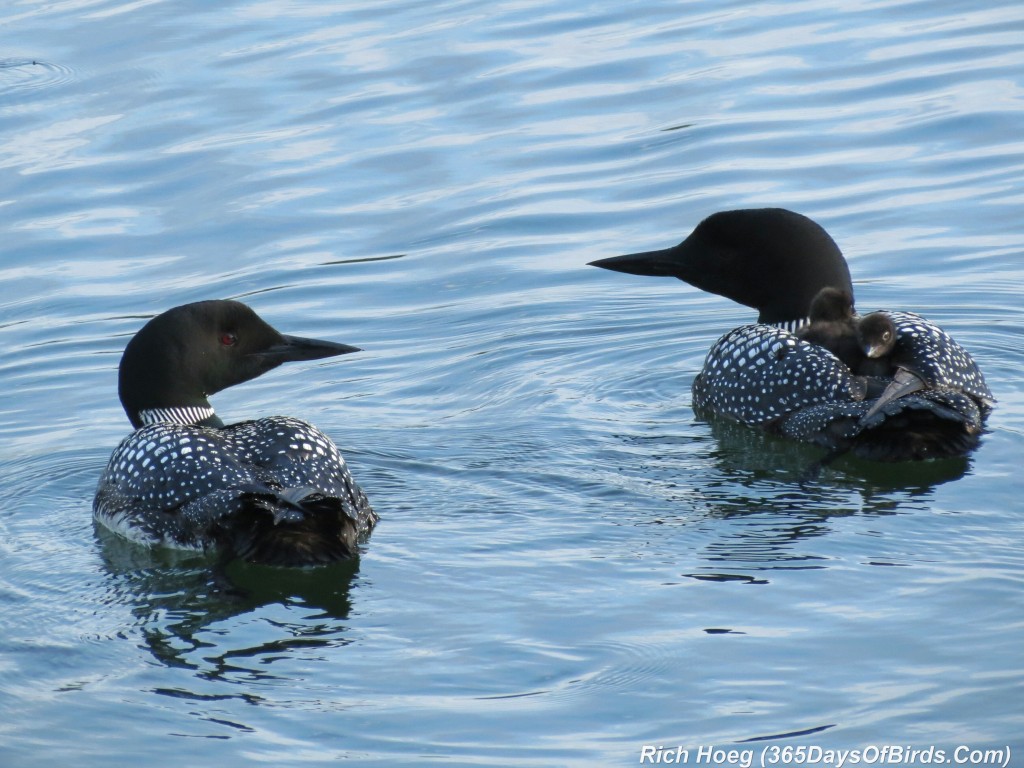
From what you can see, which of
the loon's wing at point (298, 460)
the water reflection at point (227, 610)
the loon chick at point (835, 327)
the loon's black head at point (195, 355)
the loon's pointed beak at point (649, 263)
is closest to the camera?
the water reflection at point (227, 610)

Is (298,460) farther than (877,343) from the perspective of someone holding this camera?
No

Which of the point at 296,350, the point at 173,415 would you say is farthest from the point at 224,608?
the point at 296,350

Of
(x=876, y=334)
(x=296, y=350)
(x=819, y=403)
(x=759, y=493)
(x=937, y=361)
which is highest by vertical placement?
(x=296, y=350)

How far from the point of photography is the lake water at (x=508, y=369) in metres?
4.32

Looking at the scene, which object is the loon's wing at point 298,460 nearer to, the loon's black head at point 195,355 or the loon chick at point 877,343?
the loon's black head at point 195,355

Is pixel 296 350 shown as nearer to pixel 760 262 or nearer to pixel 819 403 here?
pixel 819 403

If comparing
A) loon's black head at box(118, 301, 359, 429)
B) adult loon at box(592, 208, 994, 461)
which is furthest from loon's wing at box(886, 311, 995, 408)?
loon's black head at box(118, 301, 359, 429)

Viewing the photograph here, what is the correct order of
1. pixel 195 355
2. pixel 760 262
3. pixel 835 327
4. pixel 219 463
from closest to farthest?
pixel 219 463 → pixel 195 355 → pixel 835 327 → pixel 760 262

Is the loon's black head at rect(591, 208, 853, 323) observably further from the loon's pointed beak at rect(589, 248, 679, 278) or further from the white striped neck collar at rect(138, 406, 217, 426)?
the white striped neck collar at rect(138, 406, 217, 426)

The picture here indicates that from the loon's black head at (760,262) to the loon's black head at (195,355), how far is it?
5.14 ft

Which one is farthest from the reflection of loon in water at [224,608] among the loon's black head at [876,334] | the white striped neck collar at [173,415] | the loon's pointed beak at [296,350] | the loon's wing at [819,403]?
the loon's black head at [876,334]

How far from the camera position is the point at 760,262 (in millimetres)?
7047

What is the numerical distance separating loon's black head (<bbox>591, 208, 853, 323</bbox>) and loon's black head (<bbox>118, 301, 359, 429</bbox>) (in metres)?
1.57

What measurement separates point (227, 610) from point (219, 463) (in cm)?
58
